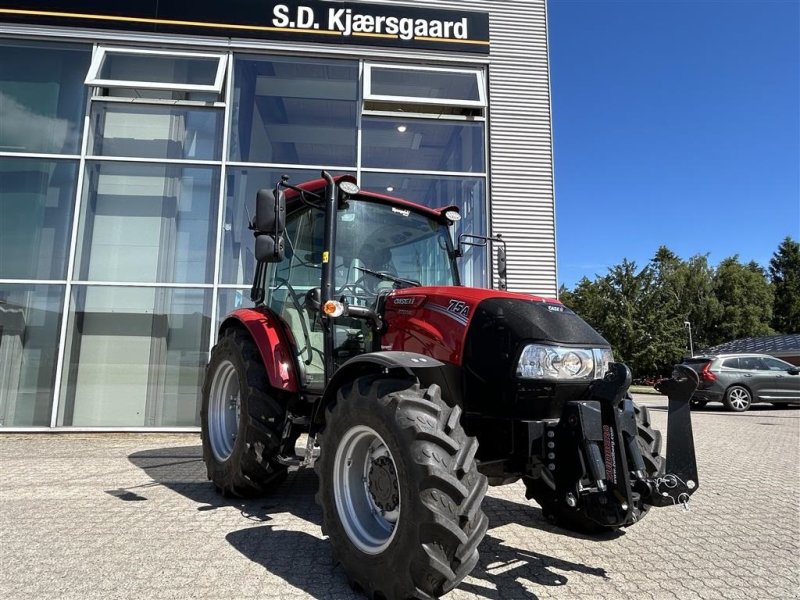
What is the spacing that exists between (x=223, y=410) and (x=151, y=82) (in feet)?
22.1

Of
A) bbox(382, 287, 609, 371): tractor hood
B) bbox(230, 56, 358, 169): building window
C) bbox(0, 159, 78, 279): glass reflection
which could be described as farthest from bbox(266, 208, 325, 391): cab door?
bbox(0, 159, 78, 279): glass reflection

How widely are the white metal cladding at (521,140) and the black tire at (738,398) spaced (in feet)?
25.6

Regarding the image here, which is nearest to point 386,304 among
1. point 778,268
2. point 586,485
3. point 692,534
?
point 586,485

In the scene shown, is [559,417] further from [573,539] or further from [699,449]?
[699,449]

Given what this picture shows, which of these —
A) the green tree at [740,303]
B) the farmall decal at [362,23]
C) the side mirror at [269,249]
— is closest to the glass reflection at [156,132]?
the farmall decal at [362,23]

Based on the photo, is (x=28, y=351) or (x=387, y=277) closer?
(x=387, y=277)

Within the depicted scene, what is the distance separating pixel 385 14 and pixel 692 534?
28.9ft

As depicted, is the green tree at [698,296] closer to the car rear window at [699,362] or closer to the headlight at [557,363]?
the car rear window at [699,362]

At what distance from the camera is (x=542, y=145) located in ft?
29.9

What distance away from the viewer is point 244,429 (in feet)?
12.4

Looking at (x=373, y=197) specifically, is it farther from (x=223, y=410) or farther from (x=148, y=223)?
(x=148, y=223)

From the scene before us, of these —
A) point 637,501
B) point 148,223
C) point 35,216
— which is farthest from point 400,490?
point 35,216

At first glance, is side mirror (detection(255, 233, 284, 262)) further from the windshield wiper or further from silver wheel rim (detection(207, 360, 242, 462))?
silver wheel rim (detection(207, 360, 242, 462))

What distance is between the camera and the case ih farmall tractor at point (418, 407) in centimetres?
227
